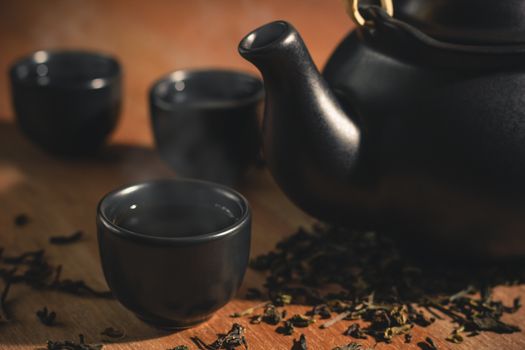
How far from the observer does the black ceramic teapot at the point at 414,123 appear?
3.31 ft

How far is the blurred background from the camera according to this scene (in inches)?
76.2

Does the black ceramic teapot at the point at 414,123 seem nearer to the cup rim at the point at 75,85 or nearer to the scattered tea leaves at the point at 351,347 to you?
the scattered tea leaves at the point at 351,347

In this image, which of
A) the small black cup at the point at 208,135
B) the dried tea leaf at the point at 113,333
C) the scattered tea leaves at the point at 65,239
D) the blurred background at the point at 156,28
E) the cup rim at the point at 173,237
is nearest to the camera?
the cup rim at the point at 173,237

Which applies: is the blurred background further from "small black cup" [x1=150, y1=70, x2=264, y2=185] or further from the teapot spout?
the teapot spout

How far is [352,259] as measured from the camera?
121 centimetres

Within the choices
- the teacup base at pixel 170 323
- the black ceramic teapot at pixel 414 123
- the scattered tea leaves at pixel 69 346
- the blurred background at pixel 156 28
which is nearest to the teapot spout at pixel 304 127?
the black ceramic teapot at pixel 414 123

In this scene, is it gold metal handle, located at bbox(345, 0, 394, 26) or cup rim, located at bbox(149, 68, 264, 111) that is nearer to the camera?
gold metal handle, located at bbox(345, 0, 394, 26)

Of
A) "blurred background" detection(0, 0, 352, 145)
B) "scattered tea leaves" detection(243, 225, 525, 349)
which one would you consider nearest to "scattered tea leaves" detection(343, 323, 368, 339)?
"scattered tea leaves" detection(243, 225, 525, 349)

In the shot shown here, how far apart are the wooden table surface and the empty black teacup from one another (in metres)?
0.07

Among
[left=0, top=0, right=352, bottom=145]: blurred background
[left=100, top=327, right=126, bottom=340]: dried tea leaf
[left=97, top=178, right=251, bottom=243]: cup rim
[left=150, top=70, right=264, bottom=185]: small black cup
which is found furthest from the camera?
[left=0, top=0, right=352, bottom=145]: blurred background

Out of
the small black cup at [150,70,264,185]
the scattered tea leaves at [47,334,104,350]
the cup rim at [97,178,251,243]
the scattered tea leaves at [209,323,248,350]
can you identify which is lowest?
the scattered tea leaves at [209,323,248,350]

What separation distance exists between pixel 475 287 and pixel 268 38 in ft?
1.48

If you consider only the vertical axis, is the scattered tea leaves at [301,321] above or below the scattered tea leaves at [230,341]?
below

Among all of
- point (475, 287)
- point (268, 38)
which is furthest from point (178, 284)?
point (475, 287)
